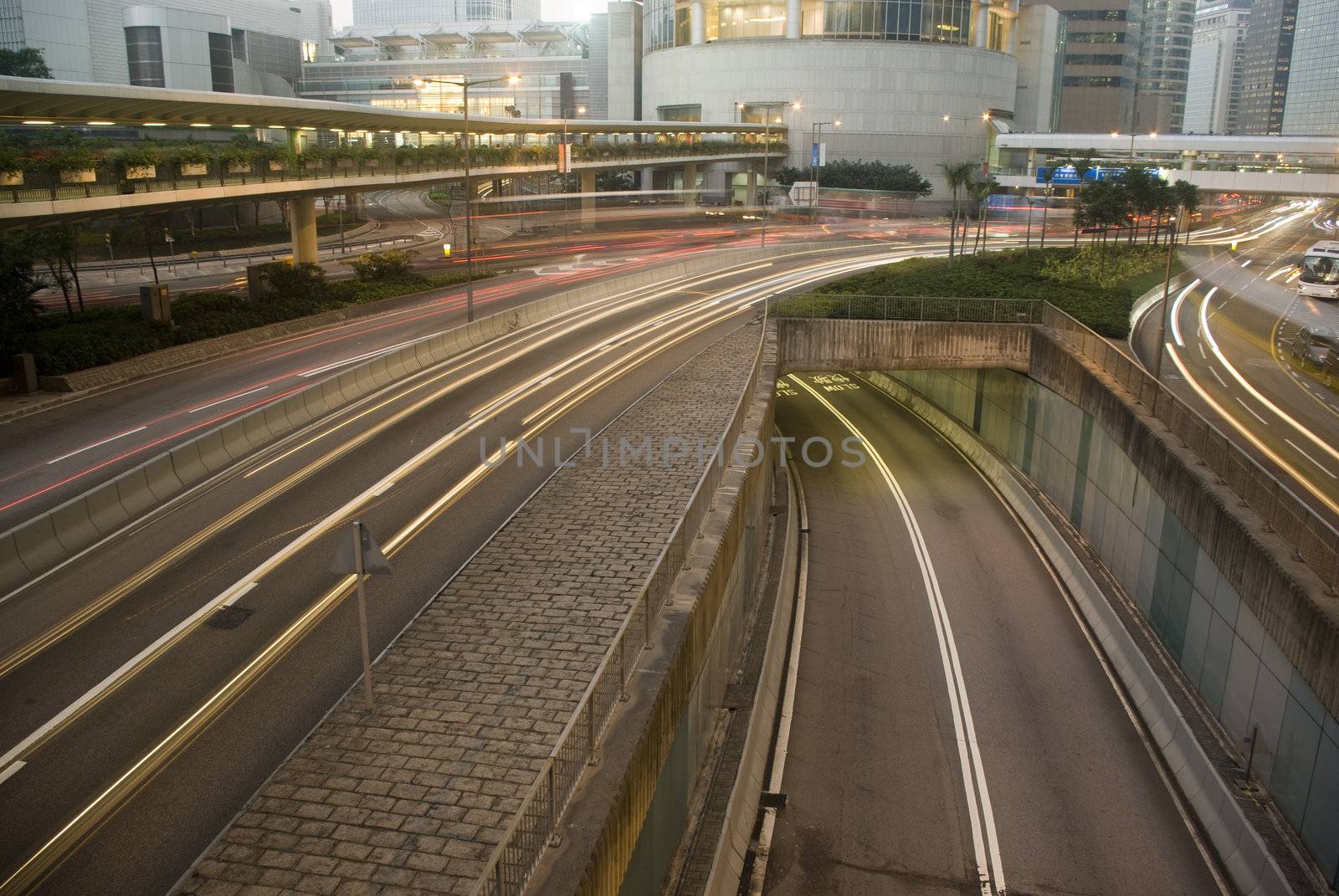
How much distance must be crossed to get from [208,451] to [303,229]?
24465 mm

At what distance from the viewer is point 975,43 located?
369ft

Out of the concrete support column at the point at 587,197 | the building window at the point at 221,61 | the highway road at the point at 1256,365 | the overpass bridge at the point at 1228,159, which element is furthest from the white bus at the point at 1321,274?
the building window at the point at 221,61

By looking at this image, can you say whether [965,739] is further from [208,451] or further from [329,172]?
[329,172]

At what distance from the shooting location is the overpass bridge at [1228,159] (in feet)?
219

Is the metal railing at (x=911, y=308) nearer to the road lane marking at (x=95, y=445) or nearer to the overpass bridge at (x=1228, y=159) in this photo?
the road lane marking at (x=95, y=445)

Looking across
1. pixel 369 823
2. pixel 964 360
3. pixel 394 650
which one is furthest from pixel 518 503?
pixel 964 360

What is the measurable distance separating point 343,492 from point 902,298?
Result: 826 inches

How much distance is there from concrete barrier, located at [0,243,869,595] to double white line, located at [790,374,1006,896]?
593 inches

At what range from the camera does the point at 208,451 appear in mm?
21062

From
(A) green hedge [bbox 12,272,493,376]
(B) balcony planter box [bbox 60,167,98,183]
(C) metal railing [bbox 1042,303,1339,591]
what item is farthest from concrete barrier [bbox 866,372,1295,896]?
(B) balcony planter box [bbox 60,167,98,183]

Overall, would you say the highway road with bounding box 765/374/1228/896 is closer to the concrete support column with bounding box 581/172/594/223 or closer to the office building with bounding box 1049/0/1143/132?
the concrete support column with bounding box 581/172/594/223

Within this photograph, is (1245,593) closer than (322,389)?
Yes

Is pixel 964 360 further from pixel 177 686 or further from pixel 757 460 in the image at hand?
pixel 177 686

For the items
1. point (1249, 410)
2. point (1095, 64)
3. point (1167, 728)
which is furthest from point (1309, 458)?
point (1095, 64)
